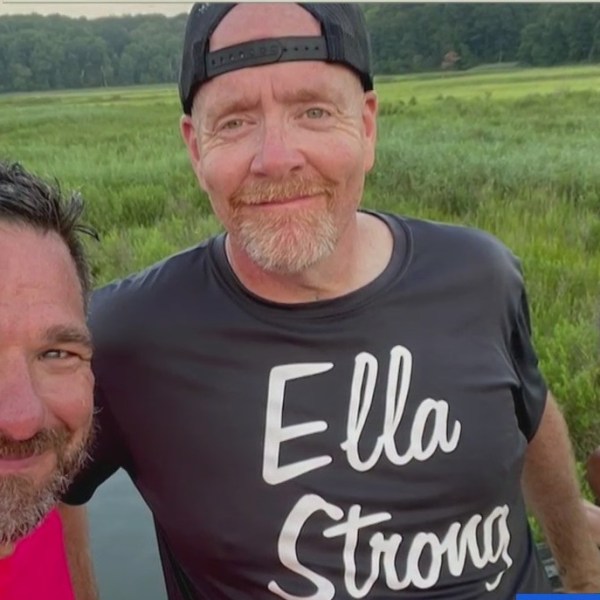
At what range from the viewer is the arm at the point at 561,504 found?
1394 millimetres

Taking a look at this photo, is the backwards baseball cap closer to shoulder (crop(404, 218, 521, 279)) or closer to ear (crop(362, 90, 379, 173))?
ear (crop(362, 90, 379, 173))

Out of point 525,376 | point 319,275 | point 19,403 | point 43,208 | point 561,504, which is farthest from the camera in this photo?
point 561,504

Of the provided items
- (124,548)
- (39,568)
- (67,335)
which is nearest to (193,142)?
(67,335)

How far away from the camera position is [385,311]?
46.0 inches

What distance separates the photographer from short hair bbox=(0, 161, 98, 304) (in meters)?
1.02

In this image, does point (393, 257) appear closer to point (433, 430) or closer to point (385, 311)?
point (385, 311)

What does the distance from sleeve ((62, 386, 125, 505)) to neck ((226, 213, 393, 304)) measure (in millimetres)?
259

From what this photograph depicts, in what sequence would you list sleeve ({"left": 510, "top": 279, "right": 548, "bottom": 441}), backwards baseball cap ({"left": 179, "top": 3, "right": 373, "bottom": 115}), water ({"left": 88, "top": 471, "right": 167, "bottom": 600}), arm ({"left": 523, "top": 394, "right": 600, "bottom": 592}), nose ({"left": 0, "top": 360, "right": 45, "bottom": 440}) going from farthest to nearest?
water ({"left": 88, "top": 471, "right": 167, "bottom": 600})
arm ({"left": 523, "top": 394, "right": 600, "bottom": 592})
sleeve ({"left": 510, "top": 279, "right": 548, "bottom": 441})
backwards baseball cap ({"left": 179, "top": 3, "right": 373, "bottom": 115})
nose ({"left": 0, "top": 360, "right": 45, "bottom": 440})

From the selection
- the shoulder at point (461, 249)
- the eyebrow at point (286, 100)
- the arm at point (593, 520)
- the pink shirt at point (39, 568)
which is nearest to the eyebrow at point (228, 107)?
the eyebrow at point (286, 100)

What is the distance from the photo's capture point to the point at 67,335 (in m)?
1.02

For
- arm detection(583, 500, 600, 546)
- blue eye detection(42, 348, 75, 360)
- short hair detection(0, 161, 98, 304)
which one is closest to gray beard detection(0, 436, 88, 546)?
blue eye detection(42, 348, 75, 360)

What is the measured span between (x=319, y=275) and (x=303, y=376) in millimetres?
136

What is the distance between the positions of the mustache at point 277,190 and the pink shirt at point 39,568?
47 centimetres

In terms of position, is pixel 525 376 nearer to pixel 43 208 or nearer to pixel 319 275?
pixel 319 275
